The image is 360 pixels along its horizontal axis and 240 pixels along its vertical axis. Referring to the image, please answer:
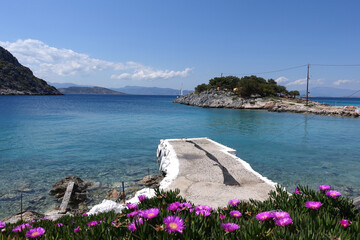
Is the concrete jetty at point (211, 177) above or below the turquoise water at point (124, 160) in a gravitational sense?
above

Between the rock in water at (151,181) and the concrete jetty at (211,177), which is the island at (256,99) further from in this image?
the rock in water at (151,181)

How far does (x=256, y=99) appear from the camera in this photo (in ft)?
227

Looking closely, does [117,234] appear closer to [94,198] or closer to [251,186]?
[251,186]

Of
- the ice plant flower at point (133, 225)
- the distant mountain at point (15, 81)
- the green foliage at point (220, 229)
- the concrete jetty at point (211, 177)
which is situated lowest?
the concrete jetty at point (211, 177)

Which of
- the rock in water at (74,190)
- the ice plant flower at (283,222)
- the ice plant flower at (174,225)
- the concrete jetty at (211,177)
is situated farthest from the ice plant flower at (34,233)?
the rock in water at (74,190)

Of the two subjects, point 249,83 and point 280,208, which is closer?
point 280,208

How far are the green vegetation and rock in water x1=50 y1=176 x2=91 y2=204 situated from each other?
228 ft

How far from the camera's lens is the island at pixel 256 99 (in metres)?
51.0

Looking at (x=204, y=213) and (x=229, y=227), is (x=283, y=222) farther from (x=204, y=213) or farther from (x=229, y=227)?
(x=204, y=213)

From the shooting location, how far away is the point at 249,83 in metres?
73.6

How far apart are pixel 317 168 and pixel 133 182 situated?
1056 centimetres

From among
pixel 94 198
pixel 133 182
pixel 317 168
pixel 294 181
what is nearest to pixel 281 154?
pixel 317 168

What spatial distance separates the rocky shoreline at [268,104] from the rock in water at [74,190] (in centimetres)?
5044

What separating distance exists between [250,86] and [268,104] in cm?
1432
